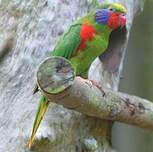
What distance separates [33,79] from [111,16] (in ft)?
1.47

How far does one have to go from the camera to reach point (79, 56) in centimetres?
216

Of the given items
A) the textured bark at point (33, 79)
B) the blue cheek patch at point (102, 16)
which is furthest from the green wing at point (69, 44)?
the textured bark at point (33, 79)

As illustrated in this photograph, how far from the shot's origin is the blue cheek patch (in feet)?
7.20

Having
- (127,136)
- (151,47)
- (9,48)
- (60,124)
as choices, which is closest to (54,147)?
(60,124)

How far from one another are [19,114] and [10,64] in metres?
0.28

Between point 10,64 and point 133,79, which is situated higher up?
point 10,64

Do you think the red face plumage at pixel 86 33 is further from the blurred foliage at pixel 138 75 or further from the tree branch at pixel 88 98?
the blurred foliage at pixel 138 75

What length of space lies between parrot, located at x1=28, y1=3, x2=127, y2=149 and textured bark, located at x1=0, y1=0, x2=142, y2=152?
122 mm

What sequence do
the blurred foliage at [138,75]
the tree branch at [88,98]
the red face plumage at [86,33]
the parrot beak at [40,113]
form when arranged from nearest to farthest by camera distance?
the tree branch at [88,98]
the parrot beak at [40,113]
the red face plumage at [86,33]
the blurred foliage at [138,75]

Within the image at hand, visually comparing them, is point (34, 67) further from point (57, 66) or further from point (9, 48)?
point (57, 66)

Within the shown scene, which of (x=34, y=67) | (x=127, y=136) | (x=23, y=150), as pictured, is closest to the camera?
(x=23, y=150)

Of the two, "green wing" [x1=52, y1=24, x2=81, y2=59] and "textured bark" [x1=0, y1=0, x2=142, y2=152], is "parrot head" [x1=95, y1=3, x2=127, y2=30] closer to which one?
"green wing" [x1=52, y1=24, x2=81, y2=59]

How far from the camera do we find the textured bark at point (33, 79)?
2166 mm

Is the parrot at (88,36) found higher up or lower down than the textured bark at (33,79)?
higher up
